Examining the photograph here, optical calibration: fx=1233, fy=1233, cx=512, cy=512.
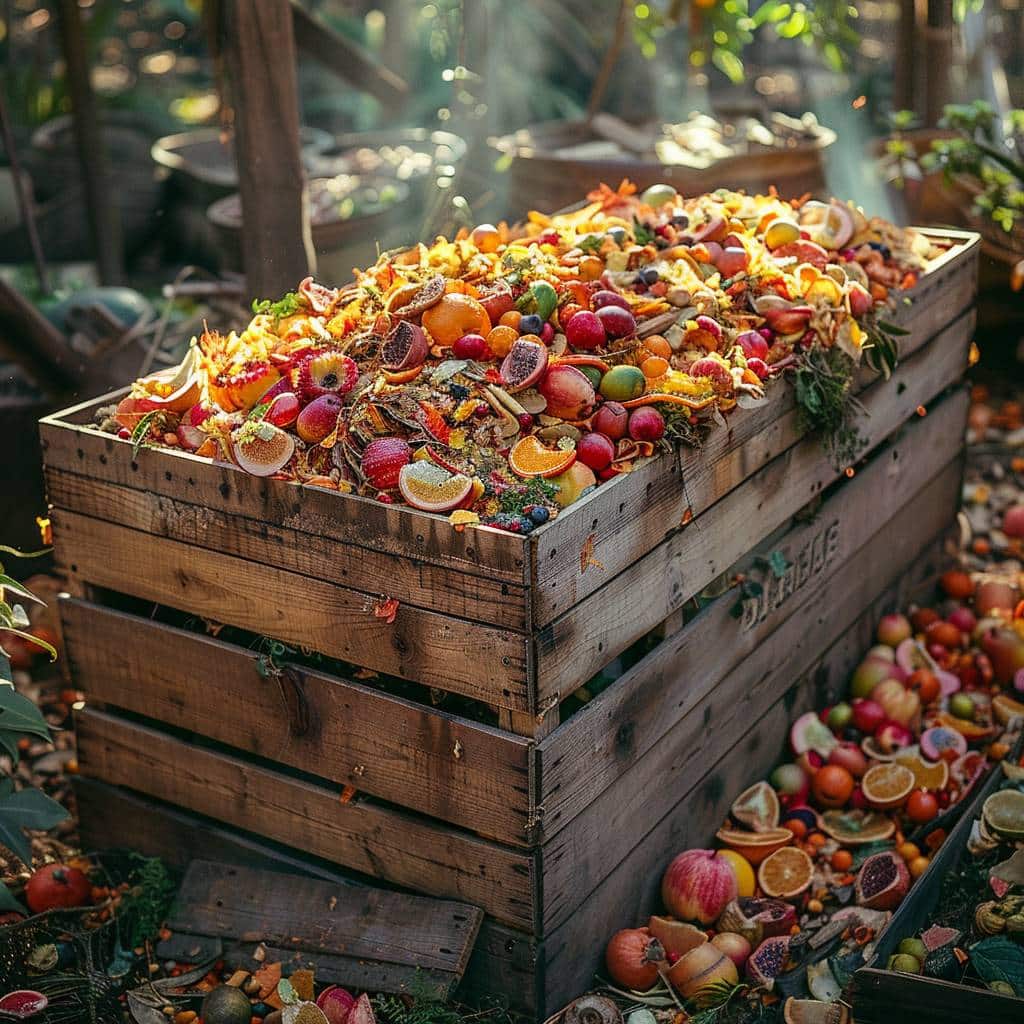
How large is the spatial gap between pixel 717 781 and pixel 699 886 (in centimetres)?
35

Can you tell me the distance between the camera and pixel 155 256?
8.53 metres

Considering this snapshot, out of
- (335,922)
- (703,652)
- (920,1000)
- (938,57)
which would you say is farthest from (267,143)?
(938,57)

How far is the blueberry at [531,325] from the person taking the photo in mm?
2838

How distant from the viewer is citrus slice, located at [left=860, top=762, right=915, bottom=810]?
346 centimetres

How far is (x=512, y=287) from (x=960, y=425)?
2219 millimetres

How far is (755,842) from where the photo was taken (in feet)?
10.7

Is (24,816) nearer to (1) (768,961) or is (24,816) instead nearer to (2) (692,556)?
(2) (692,556)

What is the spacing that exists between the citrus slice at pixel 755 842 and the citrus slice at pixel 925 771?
493 millimetres

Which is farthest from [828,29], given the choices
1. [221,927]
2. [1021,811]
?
[221,927]

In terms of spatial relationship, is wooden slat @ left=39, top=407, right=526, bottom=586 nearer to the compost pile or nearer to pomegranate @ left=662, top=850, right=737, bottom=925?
the compost pile

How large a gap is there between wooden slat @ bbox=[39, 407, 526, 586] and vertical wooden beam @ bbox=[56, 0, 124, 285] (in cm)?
378

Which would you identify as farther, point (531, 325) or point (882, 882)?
point (882, 882)

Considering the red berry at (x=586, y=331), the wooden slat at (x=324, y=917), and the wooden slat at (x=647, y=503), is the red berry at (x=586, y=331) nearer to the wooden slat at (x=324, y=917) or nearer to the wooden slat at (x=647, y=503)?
Answer: the wooden slat at (x=647, y=503)

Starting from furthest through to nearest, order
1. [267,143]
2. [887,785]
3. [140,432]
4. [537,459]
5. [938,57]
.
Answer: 1. [938,57]
2. [267,143]
3. [887,785]
4. [140,432]
5. [537,459]
